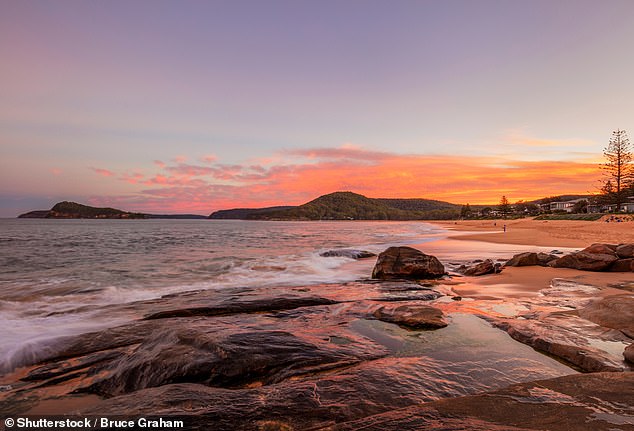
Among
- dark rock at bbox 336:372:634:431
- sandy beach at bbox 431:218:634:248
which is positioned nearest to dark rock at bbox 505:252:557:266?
dark rock at bbox 336:372:634:431

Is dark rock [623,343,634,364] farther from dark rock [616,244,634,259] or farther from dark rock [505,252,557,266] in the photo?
dark rock [505,252,557,266]

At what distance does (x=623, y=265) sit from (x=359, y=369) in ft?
35.5

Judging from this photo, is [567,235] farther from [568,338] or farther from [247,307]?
[247,307]

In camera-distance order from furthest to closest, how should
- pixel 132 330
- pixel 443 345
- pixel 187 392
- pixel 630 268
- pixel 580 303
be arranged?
pixel 630 268, pixel 580 303, pixel 132 330, pixel 443 345, pixel 187 392

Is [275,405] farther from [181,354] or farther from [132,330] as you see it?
[132,330]

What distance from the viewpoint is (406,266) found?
34.9 feet

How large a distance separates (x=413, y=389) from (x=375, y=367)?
640mm

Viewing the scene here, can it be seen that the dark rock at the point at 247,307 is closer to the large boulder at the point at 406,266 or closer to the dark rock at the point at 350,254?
the large boulder at the point at 406,266

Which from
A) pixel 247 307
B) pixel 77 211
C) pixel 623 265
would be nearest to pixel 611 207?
pixel 623 265

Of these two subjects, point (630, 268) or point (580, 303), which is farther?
point (630, 268)

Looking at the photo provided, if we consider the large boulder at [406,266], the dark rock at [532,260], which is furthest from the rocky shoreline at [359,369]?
the dark rock at [532,260]

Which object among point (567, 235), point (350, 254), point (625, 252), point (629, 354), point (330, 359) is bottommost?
point (350, 254)

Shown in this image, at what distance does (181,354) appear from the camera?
3779mm

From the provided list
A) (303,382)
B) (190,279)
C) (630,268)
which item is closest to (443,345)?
(303,382)
